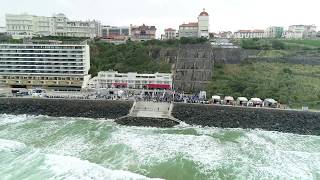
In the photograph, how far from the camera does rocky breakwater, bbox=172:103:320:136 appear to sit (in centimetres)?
3509

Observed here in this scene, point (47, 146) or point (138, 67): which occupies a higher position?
point (138, 67)

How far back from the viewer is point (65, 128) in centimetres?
3409

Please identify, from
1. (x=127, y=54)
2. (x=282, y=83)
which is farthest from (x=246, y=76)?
(x=127, y=54)

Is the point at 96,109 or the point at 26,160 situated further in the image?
the point at 96,109

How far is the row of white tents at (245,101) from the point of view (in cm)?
3984

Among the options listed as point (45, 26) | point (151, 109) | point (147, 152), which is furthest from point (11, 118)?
point (45, 26)

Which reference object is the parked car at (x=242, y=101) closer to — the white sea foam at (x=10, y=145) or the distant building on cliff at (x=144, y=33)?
the white sea foam at (x=10, y=145)

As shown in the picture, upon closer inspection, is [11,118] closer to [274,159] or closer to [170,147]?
[170,147]

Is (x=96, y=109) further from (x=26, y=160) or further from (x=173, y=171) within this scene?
(x=173, y=171)

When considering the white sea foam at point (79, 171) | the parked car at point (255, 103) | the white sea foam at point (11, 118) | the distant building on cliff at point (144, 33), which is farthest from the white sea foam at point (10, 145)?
the distant building on cliff at point (144, 33)

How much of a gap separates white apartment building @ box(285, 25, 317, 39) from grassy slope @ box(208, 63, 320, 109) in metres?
54.9

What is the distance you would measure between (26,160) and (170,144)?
1190 cm

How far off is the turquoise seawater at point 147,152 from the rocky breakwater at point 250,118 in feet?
4.73

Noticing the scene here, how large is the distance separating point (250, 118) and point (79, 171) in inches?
822
